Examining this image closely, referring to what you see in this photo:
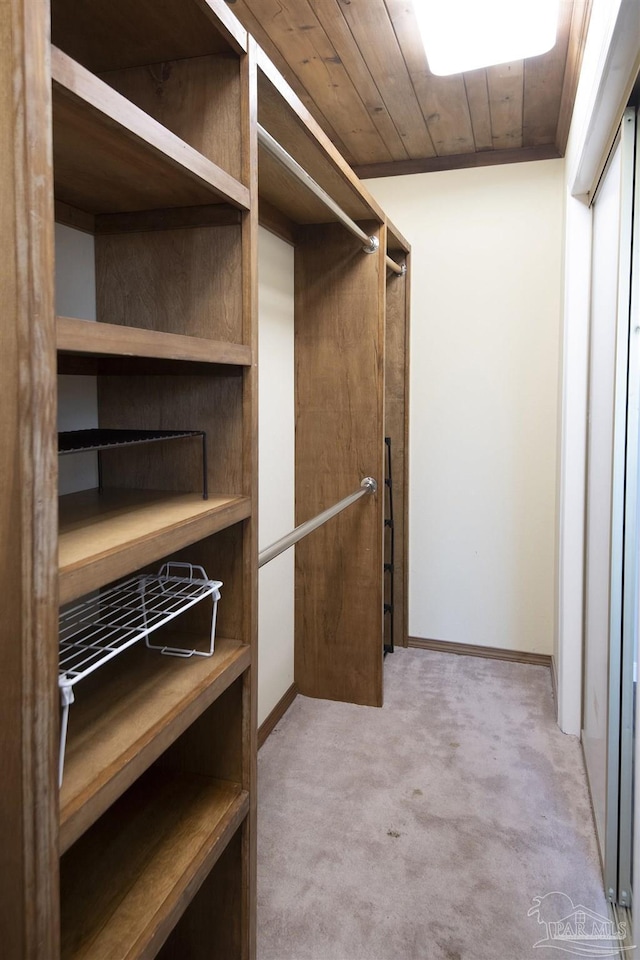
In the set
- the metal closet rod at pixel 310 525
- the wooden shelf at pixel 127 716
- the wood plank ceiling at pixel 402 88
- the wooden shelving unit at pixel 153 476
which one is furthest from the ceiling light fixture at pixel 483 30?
the wooden shelf at pixel 127 716

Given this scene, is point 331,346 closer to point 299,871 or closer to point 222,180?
point 222,180

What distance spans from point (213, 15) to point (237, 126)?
0.61 ft

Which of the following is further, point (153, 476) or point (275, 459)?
point (275, 459)

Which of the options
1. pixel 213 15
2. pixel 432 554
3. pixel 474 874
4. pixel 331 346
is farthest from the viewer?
pixel 432 554

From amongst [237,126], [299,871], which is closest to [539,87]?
[237,126]

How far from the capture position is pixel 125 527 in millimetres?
1062

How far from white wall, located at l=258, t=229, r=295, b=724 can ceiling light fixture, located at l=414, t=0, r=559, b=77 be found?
0.81m

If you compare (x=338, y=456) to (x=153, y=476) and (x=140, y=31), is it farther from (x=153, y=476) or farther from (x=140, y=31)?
(x=140, y=31)

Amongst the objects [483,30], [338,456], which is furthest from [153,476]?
[483,30]

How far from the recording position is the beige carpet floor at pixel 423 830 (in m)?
1.59

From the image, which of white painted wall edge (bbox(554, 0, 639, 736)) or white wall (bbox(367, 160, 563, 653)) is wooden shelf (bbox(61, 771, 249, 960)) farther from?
white wall (bbox(367, 160, 563, 653))

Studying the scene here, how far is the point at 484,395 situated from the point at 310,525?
4.90ft

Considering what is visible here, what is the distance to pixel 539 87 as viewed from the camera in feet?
7.79

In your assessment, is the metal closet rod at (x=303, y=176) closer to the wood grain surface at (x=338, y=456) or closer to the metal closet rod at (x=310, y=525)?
the wood grain surface at (x=338, y=456)
